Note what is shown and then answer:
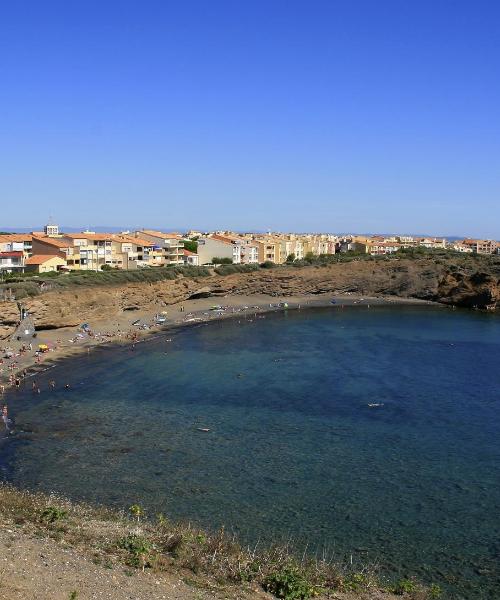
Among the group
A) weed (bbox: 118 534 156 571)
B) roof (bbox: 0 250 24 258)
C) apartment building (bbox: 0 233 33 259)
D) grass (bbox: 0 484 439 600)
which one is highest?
apartment building (bbox: 0 233 33 259)

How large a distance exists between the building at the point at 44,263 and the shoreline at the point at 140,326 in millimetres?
10869

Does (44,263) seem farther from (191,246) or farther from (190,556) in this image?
(190,556)

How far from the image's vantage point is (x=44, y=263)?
208ft

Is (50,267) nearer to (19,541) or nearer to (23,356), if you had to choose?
(23,356)

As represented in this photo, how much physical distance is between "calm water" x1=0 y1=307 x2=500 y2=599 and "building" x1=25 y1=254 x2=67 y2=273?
21404 millimetres

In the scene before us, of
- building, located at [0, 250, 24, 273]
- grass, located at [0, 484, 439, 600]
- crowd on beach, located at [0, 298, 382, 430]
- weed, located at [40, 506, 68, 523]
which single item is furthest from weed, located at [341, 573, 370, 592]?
building, located at [0, 250, 24, 273]

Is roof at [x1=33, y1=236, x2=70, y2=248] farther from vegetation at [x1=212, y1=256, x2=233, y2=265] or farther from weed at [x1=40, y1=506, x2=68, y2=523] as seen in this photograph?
weed at [x1=40, y1=506, x2=68, y2=523]

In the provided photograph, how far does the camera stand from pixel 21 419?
30.2 metres

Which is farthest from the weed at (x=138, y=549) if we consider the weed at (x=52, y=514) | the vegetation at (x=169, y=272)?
the vegetation at (x=169, y=272)

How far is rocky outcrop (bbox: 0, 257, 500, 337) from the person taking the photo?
211ft

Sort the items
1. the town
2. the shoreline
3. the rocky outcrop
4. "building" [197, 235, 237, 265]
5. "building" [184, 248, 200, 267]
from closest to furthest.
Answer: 1. the shoreline
2. the rocky outcrop
3. the town
4. "building" [184, 248, 200, 267]
5. "building" [197, 235, 237, 265]

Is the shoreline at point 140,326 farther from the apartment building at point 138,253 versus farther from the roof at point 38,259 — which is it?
the apartment building at point 138,253

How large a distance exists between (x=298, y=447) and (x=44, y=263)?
146 ft

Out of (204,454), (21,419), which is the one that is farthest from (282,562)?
(21,419)
